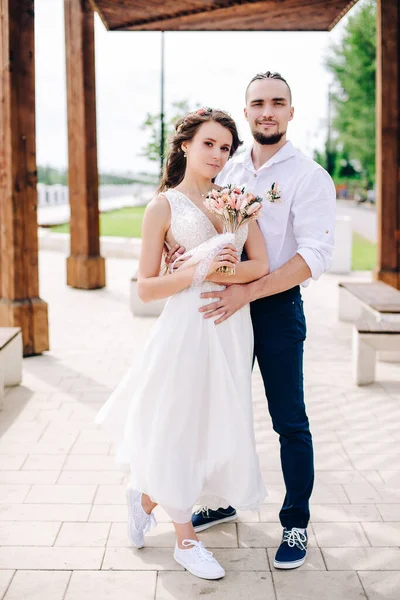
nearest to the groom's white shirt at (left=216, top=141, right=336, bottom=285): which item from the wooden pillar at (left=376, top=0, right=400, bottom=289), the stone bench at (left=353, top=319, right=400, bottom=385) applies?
the stone bench at (left=353, top=319, right=400, bottom=385)

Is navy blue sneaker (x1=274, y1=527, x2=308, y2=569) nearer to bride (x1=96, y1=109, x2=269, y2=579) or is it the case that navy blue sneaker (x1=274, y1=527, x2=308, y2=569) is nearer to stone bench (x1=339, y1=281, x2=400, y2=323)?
bride (x1=96, y1=109, x2=269, y2=579)

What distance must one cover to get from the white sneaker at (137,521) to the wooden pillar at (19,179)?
3.72 metres

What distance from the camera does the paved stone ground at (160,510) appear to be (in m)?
3.01

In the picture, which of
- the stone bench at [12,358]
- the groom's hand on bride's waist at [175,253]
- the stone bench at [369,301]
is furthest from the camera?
the stone bench at [369,301]

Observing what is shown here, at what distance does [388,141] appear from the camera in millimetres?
9117

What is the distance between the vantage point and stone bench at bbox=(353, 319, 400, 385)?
5922 mm

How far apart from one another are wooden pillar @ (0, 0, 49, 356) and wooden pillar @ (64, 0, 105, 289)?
→ 423cm

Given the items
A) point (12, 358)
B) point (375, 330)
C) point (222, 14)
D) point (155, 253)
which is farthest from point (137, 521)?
point (222, 14)

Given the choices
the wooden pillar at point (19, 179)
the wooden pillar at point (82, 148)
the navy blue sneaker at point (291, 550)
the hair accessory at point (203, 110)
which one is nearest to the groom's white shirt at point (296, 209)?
the hair accessory at point (203, 110)

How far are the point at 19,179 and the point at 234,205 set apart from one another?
165 inches

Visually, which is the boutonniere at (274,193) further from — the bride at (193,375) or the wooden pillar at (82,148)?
the wooden pillar at (82,148)

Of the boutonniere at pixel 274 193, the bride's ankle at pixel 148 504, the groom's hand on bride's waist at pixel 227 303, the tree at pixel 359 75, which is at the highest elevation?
the tree at pixel 359 75

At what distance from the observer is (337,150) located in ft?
216

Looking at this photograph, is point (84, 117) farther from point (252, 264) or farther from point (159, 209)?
point (252, 264)
